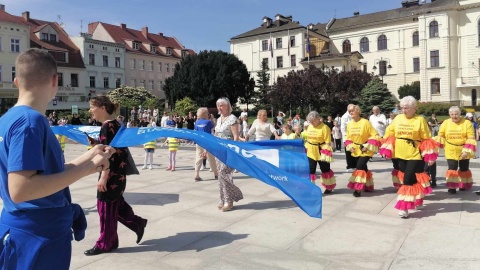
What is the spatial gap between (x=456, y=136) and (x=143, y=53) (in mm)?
70672

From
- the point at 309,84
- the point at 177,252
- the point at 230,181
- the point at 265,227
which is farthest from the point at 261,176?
the point at 309,84

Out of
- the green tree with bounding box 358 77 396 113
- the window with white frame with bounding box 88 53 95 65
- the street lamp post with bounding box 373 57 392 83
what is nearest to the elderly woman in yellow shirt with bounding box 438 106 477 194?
the green tree with bounding box 358 77 396 113

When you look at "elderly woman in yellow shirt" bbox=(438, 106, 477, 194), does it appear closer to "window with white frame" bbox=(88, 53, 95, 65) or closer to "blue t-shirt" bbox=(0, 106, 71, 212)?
"blue t-shirt" bbox=(0, 106, 71, 212)

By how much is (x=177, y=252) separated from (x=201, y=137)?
5.18 ft

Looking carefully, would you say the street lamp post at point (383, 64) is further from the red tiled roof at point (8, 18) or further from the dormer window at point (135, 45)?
the red tiled roof at point (8, 18)

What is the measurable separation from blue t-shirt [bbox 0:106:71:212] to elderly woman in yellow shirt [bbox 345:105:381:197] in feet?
25.1

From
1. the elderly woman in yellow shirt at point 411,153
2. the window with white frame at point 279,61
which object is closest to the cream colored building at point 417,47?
the window with white frame at point 279,61

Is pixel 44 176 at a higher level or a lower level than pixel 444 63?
lower

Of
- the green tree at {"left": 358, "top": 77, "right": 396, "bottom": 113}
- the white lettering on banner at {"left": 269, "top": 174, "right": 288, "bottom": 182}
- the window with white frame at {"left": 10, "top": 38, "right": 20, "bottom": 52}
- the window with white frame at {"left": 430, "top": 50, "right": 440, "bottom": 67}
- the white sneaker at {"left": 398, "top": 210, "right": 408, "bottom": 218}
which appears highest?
the window with white frame at {"left": 10, "top": 38, "right": 20, "bottom": 52}

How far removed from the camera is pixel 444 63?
68.6m

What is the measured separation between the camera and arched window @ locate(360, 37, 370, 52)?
7989 cm

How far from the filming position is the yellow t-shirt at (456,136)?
936 cm

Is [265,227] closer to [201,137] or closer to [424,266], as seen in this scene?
[201,137]

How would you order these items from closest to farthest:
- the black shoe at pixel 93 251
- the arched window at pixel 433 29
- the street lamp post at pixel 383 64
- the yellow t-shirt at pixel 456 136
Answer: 1. the black shoe at pixel 93 251
2. the yellow t-shirt at pixel 456 136
3. the arched window at pixel 433 29
4. the street lamp post at pixel 383 64
